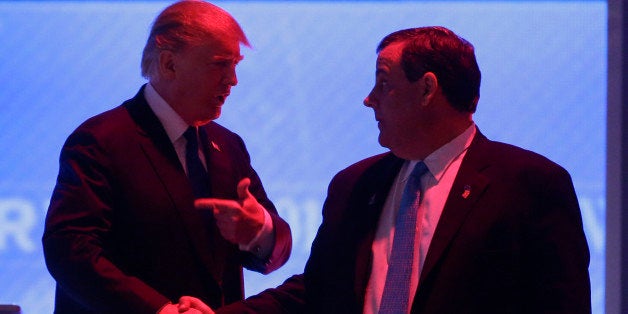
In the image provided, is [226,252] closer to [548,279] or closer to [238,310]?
[238,310]

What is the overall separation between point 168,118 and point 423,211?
92cm

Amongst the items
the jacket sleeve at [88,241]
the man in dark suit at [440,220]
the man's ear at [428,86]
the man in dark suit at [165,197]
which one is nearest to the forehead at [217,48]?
the man in dark suit at [165,197]

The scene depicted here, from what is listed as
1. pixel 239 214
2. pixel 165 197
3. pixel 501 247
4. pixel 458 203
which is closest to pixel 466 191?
pixel 458 203

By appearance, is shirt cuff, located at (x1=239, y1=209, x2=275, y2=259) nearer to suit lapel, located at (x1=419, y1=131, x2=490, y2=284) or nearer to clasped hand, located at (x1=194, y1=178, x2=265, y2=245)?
→ clasped hand, located at (x1=194, y1=178, x2=265, y2=245)

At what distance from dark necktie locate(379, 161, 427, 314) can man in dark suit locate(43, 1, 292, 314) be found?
1.67 ft

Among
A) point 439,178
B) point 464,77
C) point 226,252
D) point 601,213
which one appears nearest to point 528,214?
point 439,178

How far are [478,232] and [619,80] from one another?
5.99ft

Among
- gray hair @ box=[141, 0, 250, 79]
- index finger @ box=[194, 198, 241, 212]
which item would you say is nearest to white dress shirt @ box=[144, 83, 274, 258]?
gray hair @ box=[141, 0, 250, 79]

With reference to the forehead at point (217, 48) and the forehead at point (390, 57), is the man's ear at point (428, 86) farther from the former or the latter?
the forehead at point (217, 48)

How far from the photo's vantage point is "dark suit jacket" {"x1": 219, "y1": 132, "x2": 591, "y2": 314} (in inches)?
77.4

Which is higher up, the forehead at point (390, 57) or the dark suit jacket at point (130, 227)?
the forehead at point (390, 57)

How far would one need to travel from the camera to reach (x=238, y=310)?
7.87 ft

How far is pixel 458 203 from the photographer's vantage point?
209 cm

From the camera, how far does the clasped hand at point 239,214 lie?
2.41m
